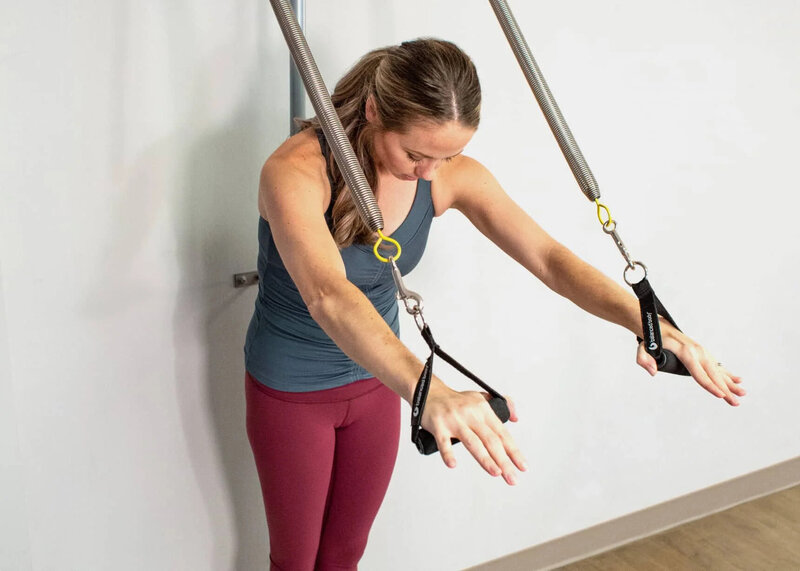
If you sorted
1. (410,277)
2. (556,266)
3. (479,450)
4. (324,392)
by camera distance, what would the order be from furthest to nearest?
(410,277) < (324,392) < (556,266) < (479,450)

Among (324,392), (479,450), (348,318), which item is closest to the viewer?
(479,450)

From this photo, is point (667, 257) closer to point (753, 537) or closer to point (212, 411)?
point (753, 537)

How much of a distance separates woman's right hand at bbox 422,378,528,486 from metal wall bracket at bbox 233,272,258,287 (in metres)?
0.94

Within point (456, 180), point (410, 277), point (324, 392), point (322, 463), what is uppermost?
point (456, 180)

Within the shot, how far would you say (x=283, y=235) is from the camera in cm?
135

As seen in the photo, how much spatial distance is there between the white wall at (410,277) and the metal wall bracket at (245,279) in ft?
0.12

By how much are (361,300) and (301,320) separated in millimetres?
500

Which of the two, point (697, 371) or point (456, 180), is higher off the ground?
point (456, 180)

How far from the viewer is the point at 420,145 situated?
4.55 feet

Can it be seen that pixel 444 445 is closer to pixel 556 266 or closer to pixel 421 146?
pixel 421 146

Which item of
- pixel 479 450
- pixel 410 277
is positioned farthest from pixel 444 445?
pixel 410 277

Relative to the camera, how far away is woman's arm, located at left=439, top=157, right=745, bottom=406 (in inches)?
53.9

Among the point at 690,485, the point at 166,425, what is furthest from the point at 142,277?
the point at 690,485

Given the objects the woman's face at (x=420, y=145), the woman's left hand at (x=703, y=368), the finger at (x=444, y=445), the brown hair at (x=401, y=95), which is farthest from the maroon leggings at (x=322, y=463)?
the finger at (x=444, y=445)
